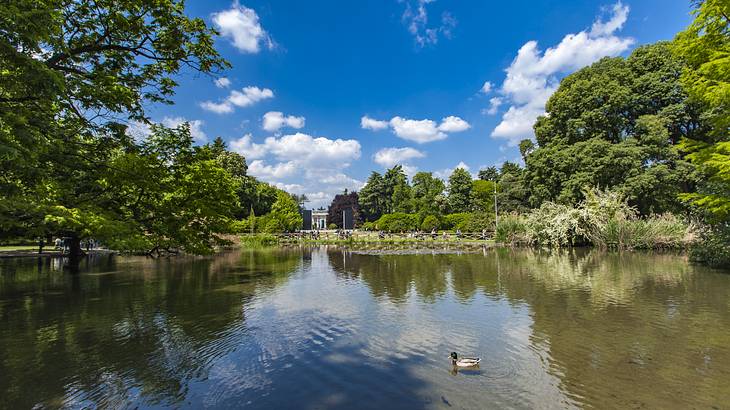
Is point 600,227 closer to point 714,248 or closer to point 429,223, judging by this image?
point 714,248

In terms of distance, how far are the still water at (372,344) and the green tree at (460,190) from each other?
41.6 m

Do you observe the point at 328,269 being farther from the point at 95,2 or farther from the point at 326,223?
the point at 326,223

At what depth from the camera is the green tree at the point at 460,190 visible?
56781mm

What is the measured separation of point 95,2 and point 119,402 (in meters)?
8.68

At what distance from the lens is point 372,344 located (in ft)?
25.7

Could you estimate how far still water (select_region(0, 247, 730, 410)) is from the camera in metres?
5.55

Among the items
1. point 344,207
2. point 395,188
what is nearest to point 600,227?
point 395,188

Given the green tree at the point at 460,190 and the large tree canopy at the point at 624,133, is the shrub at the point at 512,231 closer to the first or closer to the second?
the large tree canopy at the point at 624,133

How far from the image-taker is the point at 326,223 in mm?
88500

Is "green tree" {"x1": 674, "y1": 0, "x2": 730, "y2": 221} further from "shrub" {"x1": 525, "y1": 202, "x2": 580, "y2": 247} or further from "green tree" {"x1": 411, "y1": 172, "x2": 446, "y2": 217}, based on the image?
"green tree" {"x1": 411, "y1": 172, "x2": 446, "y2": 217}

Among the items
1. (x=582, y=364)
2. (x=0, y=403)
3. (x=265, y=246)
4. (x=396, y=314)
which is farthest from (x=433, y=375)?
(x=265, y=246)

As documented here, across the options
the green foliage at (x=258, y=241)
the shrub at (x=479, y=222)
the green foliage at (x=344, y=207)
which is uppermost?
the green foliage at (x=344, y=207)

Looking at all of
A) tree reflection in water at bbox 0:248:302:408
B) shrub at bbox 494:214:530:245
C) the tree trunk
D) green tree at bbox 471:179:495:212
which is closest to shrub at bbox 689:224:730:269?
shrub at bbox 494:214:530:245

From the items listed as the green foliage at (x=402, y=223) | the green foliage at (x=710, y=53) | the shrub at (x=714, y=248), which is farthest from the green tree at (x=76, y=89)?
the green foliage at (x=402, y=223)
